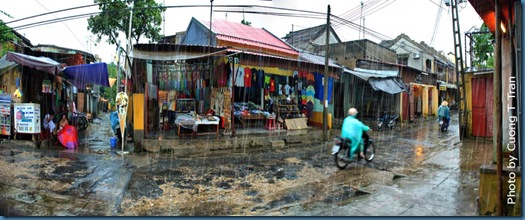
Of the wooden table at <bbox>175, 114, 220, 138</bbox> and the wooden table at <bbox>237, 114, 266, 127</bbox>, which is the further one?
the wooden table at <bbox>237, 114, 266, 127</bbox>

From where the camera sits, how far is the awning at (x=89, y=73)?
1091 cm

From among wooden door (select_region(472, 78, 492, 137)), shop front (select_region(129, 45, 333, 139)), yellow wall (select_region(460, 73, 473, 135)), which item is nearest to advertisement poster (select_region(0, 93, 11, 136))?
shop front (select_region(129, 45, 333, 139))

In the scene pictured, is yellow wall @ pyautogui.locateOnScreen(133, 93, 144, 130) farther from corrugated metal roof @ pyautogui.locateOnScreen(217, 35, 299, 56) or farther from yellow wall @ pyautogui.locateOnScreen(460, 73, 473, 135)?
yellow wall @ pyautogui.locateOnScreen(460, 73, 473, 135)

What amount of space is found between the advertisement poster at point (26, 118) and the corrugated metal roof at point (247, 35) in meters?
8.06

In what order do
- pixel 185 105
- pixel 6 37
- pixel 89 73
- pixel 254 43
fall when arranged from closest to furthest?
pixel 89 73, pixel 6 37, pixel 185 105, pixel 254 43

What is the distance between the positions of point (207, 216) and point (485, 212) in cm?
405

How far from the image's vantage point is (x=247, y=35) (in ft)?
59.2

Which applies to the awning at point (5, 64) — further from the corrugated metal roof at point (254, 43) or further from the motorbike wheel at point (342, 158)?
the motorbike wheel at point (342, 158)

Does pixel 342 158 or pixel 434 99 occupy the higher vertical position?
pixel 434 99

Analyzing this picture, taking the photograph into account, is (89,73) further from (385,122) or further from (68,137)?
(385,122)

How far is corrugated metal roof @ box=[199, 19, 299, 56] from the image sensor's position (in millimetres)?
16394

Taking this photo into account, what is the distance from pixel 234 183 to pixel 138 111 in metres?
4.72

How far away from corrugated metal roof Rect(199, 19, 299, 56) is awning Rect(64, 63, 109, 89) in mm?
6009

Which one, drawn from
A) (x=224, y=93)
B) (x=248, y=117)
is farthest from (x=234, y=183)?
(x=248, y=117)
